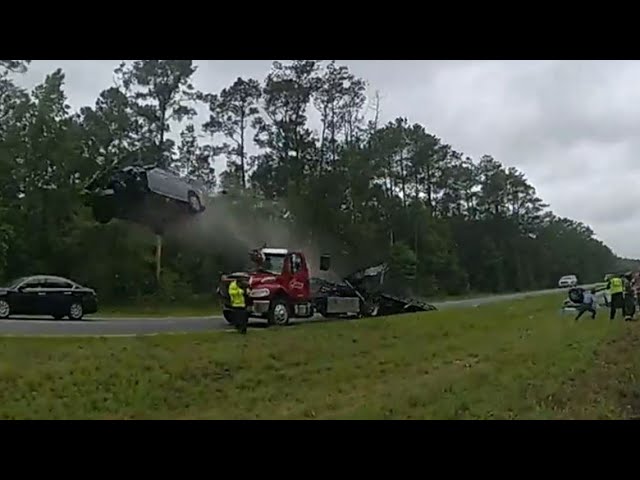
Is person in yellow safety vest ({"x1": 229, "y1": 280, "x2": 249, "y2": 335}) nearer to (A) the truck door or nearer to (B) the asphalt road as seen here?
(B) the asphalt road

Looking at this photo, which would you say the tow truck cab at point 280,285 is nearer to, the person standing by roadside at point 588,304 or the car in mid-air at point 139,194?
the car in mid-air at point 139,194

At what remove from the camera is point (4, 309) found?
179 inches

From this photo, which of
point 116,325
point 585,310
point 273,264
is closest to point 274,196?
point 273,264

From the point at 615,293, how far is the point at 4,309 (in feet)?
13.4

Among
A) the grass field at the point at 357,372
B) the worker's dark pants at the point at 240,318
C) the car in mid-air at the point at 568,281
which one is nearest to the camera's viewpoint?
the grass field at the point at 357,372

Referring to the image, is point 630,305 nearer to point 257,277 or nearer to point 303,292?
point 303,292

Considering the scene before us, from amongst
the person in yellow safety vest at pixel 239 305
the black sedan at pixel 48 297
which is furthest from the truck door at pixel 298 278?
the black sedan at pixel 48 297

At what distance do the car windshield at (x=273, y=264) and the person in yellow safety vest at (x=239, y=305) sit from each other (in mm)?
251

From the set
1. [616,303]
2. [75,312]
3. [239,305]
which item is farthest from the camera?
[239,305]

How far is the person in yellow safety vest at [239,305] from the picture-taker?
5348 millimetres

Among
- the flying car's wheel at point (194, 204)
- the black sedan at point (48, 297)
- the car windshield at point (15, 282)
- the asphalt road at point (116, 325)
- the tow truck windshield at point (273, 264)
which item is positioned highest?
the flying car's wheel at point (194, 204)
